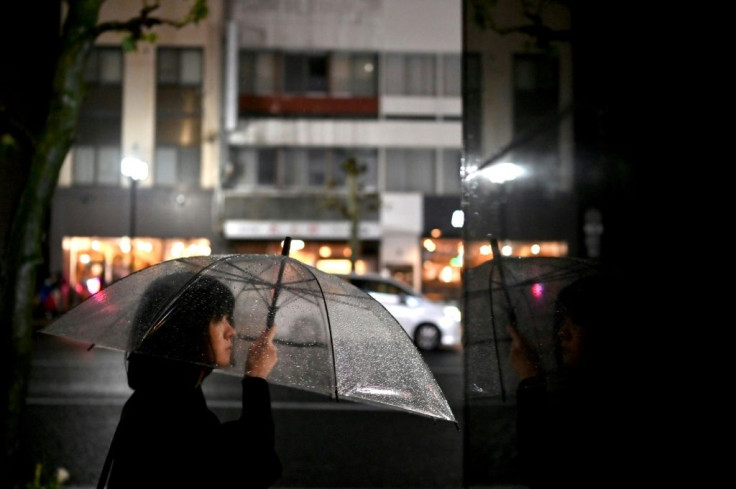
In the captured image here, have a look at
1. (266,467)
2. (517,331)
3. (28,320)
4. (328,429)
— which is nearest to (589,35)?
(517,331)

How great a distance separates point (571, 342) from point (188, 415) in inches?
46.1

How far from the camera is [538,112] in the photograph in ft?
10.3

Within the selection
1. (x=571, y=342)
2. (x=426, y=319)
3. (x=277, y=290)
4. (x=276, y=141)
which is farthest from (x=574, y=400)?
(x=276, y=141)

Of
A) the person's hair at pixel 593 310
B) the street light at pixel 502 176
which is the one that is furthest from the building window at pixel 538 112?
the person's hair at pixel 593 310

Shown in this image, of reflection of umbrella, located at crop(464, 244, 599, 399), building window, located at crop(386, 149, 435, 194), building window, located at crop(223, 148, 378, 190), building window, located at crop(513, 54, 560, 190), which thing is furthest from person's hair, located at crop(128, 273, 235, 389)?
building window, located at crop(386, 149, 435, 194)

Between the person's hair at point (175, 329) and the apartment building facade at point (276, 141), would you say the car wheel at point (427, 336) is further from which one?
the person's hair at point (175, 329)

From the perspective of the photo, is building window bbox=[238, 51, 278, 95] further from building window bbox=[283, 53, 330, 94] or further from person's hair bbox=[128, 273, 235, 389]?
person's hair bbox=[128, 273, 235, 389]

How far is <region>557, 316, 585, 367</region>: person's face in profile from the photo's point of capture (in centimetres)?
219

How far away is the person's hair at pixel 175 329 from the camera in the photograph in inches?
90.5

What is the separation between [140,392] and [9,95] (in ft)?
12.7

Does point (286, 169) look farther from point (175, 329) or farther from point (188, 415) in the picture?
point (188, 415)

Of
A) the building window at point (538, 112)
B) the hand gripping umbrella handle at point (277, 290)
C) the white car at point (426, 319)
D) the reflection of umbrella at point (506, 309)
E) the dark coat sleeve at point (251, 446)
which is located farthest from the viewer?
the white car at point (426, 319)

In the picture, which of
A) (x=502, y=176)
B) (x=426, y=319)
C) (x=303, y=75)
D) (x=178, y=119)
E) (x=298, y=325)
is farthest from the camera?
(x=303, y=75)

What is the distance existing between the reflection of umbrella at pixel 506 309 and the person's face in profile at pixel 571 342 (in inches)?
3.2
